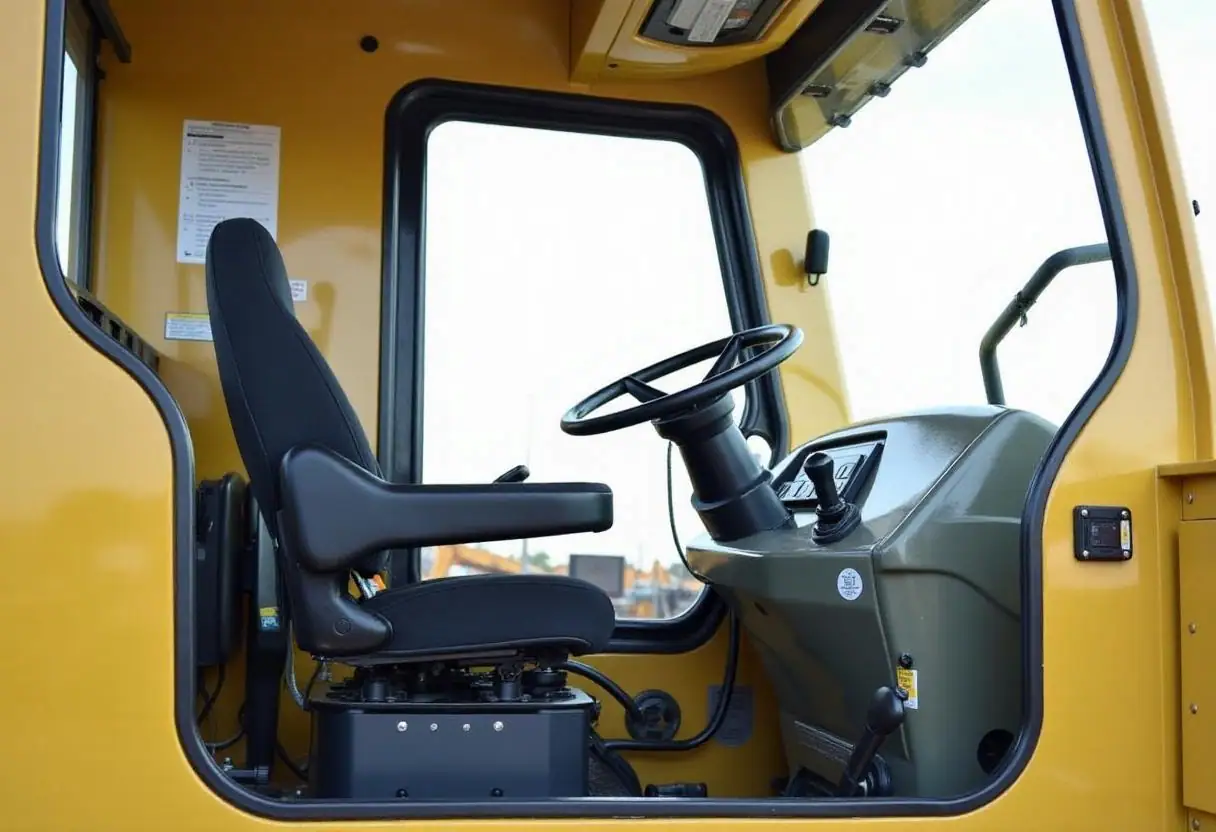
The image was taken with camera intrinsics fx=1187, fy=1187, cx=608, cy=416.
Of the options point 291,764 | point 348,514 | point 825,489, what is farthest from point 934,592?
point 291,764

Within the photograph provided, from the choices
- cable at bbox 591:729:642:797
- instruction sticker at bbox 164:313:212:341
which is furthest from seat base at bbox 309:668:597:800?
instruction sticker at bbox 164:313:212:341

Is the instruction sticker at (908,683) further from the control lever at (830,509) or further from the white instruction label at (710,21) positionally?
the white instruction label at (710,21)

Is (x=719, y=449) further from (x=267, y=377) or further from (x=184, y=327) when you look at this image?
(x=184, y=327)

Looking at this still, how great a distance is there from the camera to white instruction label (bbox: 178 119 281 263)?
8.18ft

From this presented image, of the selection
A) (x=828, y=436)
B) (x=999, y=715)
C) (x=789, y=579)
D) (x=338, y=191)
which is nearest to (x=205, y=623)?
(x=338, y=191)

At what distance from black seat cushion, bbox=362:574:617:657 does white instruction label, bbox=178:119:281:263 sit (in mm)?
1093

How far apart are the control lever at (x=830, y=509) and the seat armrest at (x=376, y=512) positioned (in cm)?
44

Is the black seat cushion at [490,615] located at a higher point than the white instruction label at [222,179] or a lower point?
lower

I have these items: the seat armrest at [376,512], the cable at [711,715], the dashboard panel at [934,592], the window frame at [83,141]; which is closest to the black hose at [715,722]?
the cable at [711,715]

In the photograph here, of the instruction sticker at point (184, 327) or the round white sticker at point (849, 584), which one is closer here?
the round white sticker at point (849, 584)

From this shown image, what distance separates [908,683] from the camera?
1.76 metres

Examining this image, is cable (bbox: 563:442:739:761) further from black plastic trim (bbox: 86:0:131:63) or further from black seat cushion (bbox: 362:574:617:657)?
black plastic trim (bbox: 86:0:131:63)

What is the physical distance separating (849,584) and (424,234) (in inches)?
51.5

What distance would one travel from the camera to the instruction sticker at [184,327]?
2.47 metres
